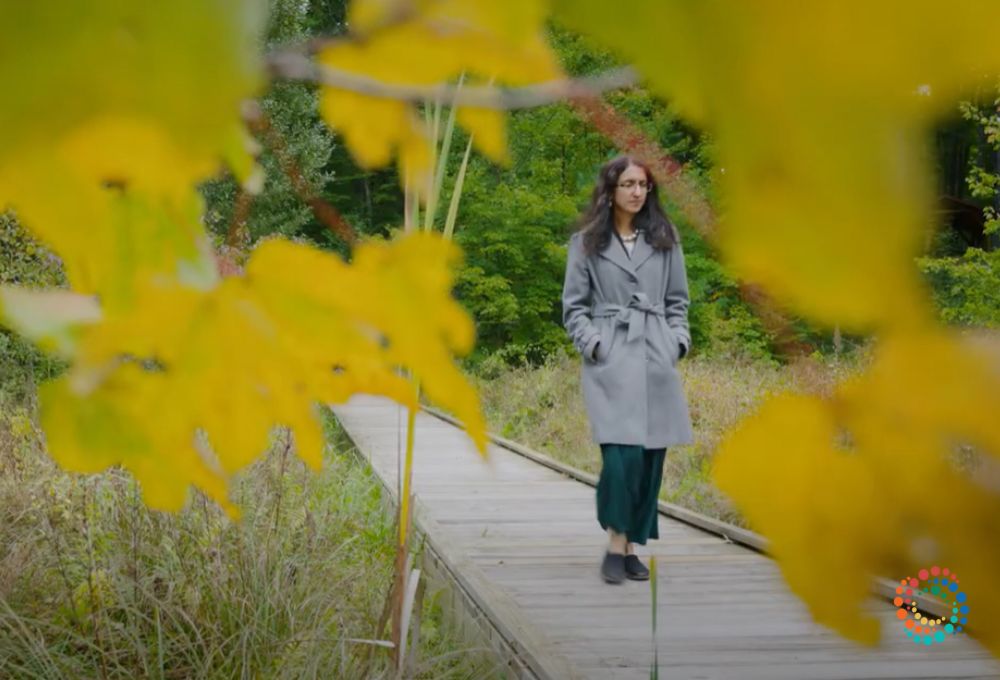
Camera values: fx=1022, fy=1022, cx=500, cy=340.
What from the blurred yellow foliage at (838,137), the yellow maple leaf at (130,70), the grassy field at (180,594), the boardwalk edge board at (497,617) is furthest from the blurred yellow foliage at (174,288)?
the boardwalk edge board at (497,617)

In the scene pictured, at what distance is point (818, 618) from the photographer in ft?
Result: 1.11

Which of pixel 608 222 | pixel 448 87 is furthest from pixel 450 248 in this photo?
pixel 608 222

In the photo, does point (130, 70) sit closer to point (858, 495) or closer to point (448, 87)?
point (448, 87)

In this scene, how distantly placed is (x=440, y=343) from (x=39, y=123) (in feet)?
0.61

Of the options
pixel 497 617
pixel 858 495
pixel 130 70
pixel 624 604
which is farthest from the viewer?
pixel 624 604

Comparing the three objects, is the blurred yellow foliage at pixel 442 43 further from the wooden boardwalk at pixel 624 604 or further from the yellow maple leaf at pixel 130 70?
the wooden boardwalk at pixel 624 604

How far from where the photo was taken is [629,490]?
3473mm

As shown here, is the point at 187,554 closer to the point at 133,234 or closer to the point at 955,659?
the point at 955,659

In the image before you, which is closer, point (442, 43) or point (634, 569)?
point (442, 43)

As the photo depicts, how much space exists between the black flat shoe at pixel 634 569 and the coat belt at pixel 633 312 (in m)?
0.74

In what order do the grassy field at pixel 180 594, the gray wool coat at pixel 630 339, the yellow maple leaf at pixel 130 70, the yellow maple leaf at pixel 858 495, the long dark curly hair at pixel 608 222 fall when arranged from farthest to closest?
the gray wool coat at pixel 630 339, the long dark curly hair at pixel 608 222, the grassy field at pixel 180 594, the yellow maple leaf at pixel 858 495, the yellow maple leaf at pixel 130 70

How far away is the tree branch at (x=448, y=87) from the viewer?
12.7 inches

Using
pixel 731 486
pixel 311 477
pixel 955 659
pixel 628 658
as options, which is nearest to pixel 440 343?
pixel 731 486

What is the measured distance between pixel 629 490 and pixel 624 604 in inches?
18.2
